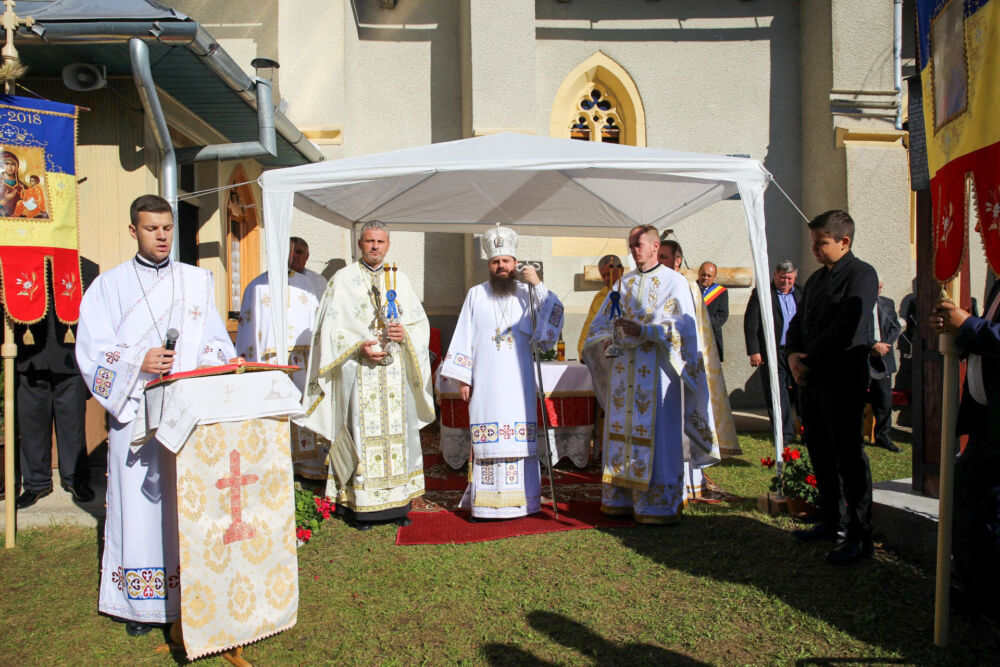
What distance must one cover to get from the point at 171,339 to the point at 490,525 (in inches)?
101

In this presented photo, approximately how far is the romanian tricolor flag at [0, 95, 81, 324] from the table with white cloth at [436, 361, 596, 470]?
3394 millimetres

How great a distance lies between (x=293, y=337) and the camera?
614 cm

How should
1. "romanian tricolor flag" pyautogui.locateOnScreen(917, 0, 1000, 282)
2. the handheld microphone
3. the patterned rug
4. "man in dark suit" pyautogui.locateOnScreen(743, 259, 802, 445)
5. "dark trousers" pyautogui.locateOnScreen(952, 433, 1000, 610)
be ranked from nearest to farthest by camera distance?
"romanian tricolor flag" pyautogui.locateOnScreen(917, 0, 1000, 282)
"dark trousers" pyautogui.locateOnScreen(952, 433, 1000, 610)
the handheld microphone
the patterned rug
"man in dark suit" pyautogui.locateOnScreen(743, 259, 802, 445)

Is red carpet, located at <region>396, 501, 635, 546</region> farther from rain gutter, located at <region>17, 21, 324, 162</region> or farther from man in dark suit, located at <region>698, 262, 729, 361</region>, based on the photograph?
rain gutter, located at <region>17, 21, 324, 162</region>

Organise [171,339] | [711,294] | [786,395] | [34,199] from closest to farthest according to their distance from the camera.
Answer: [171,339] < [34,199] < [786,395] < [711,294]

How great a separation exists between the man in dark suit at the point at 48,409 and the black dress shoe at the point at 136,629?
2.16m

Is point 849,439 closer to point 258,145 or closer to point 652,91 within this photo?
point 258,145

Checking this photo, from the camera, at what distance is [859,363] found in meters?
3.73

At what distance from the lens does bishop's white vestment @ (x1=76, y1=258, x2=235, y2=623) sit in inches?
124

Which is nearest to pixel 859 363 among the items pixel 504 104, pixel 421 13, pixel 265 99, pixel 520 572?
pixel 520 572

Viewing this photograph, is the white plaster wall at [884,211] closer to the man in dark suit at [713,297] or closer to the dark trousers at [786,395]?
the man in dark suit at [713,297]

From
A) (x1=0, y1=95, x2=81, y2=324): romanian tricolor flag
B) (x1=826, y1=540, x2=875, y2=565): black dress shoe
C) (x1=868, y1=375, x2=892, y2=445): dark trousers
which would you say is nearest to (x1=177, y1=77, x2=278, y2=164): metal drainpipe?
(x1=0, y1=95, x2=81, y2=324): romanian tricolor flag

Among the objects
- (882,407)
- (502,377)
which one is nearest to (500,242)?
(502,377)

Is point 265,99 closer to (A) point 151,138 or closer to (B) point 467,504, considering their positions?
(A) point 151,138
